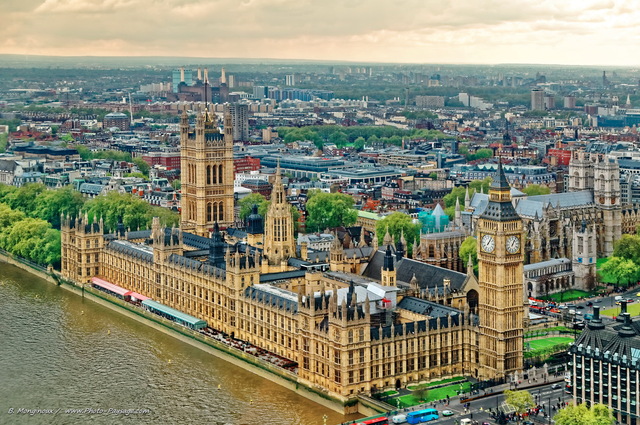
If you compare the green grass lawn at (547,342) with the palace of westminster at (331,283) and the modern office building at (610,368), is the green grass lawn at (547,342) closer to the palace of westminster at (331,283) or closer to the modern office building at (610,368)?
the palace of westminster at (331,283)

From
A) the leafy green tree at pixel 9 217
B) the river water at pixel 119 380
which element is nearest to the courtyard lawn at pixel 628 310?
the river water at pixel 119 380

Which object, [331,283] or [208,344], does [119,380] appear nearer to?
Answer: [208,344]

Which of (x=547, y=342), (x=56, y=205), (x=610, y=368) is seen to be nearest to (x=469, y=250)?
(x=547, y=342)

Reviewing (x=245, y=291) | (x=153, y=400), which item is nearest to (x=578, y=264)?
(x=245, y=291)

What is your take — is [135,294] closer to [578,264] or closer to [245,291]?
[245,291]

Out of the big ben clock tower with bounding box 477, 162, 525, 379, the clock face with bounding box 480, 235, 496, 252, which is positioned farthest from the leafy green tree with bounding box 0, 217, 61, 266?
the big ben clock tower with bounding box 477, 162, 525, 379
